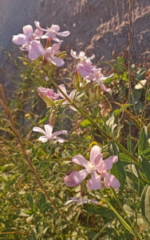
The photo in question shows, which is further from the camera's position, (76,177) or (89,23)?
(89,23)

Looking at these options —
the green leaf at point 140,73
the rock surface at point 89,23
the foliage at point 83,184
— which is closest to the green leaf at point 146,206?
the foliage at point 83,184

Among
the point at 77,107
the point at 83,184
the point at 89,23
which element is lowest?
the point at 83,184

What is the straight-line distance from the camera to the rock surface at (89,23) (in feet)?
6.19

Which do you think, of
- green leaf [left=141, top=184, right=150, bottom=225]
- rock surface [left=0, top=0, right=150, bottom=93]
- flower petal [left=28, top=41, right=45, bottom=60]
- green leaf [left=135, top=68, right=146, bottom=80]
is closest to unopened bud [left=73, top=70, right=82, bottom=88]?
flower petal [left=28, top=41, right=45, bottom=60]

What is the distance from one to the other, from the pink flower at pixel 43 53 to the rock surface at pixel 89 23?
38.9 inches

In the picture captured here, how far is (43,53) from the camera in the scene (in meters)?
0.86

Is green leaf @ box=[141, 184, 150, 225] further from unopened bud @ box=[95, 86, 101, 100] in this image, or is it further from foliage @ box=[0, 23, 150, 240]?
unopened bud @ box=[95, 86, 101, 100]

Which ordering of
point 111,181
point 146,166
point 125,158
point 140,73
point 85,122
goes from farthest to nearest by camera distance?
1. point 140,73
2. point 85,122
3. point 125,158
4. point 146,166
5. point 111,181

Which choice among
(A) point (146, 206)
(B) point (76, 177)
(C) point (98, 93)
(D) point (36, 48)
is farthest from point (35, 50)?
(A) point (146, 206)

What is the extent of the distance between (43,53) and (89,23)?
5.37ft

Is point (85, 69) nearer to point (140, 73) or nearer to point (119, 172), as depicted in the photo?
point (119, 172)

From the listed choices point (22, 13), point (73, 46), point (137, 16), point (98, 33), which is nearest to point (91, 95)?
point (137, 16)

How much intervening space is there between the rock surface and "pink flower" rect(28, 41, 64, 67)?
0.99m

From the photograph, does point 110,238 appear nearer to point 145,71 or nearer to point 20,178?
point 20,178
